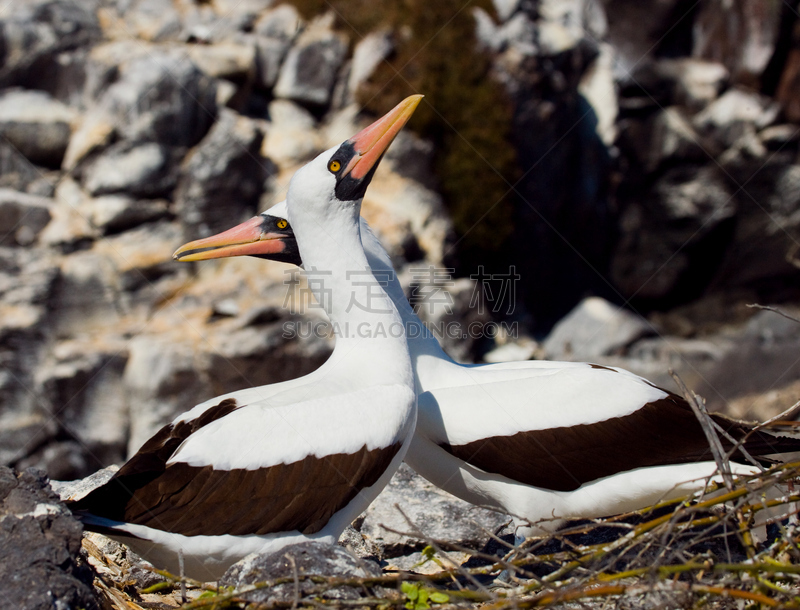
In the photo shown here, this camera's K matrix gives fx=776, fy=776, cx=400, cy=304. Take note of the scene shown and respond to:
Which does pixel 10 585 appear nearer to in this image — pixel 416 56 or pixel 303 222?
pixel 303 222

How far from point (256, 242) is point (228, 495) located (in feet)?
5.14

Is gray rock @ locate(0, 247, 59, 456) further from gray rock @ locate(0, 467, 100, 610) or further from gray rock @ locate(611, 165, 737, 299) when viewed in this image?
gray rock @ locate(611, 165, 737, 299)

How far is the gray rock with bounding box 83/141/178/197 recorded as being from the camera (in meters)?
12.9

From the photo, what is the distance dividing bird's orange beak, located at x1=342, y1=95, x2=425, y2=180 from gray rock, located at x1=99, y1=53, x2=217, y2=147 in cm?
1027

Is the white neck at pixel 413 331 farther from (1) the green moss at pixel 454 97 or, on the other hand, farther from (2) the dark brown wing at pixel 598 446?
(1) the green moss at pixel 454 97

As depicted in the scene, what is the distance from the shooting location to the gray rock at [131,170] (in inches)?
509

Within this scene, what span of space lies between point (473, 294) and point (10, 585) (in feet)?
40.2

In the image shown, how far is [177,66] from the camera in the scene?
13.5m

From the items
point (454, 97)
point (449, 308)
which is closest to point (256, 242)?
point (449, 308)

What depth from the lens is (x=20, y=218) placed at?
12500mm

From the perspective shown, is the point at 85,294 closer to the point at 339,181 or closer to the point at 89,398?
the point at 89,398

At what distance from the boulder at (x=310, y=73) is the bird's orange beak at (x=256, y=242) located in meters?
11.9

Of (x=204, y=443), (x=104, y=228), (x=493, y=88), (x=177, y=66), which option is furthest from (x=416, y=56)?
(x=204, y=443)

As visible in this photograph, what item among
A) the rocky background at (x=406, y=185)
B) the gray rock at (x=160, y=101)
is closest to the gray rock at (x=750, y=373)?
the rocky background at (x=406, y=185)
